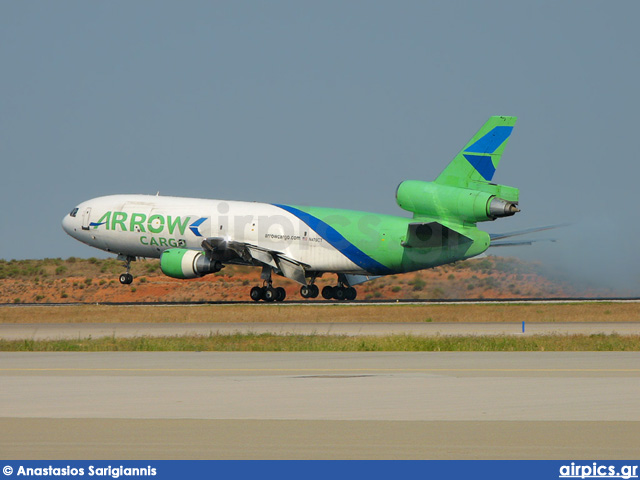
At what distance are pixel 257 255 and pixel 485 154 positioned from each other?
1428 cm

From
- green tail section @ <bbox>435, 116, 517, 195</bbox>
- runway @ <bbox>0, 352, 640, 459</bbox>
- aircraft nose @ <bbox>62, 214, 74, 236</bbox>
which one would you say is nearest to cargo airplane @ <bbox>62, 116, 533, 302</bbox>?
green tail section @ <bbox>435, 116, 517, 195</bbox>

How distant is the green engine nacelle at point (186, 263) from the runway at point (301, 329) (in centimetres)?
1384

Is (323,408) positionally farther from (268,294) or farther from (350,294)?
(350,294)

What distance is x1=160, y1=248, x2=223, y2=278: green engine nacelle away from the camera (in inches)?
2301

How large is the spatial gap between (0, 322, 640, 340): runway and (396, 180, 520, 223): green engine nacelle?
14.2 m

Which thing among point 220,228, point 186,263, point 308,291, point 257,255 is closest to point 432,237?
point 308,291

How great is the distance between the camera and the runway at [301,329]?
36.9 metres

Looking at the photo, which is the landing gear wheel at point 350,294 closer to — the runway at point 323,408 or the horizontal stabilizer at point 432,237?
the horizontal stabilizer at point 432,237

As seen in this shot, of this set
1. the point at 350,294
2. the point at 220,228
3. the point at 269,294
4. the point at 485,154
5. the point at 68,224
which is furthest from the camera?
the point at 68,224

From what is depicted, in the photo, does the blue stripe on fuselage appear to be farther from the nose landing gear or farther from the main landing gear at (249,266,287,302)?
the main landing gear at (249,266,287,302)

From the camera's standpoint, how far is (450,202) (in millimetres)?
57156

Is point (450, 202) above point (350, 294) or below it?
above

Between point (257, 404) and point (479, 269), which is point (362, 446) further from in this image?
point (479, 269)

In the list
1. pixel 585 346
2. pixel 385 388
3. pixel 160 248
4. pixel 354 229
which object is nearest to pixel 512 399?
pixel 385 388
